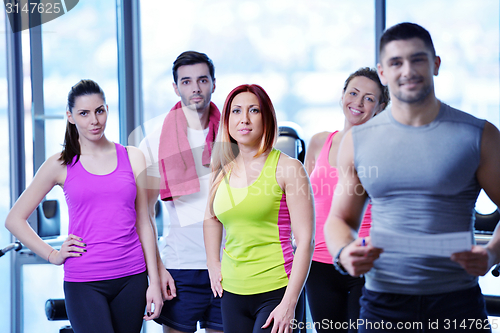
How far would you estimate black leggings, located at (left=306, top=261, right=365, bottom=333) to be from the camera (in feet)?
5.43

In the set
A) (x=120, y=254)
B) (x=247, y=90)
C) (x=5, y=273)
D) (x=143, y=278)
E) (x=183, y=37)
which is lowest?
(x=5, y=273)

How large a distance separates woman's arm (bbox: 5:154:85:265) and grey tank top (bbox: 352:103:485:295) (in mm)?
1110

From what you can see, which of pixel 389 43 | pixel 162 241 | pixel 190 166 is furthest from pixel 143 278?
pixel 389 43

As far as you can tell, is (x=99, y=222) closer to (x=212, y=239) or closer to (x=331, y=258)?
(x=212, y=239)

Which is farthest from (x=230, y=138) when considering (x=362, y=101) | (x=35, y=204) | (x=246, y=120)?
(x=35, y=204)

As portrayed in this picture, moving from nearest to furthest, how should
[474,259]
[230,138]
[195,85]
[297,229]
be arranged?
[474,259] → [297,229] → [230,138] → [195,85]

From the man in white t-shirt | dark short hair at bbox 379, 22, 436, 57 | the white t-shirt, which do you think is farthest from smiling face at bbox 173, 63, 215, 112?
dark short hair at bbox 379, 22, 436, 57

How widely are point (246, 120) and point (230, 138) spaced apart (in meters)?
0.12

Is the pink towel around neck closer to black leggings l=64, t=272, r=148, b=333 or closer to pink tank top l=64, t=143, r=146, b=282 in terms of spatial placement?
pink tank top l=64, t=143, r=146, b=282

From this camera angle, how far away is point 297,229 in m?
1.42

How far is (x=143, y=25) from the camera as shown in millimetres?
3238

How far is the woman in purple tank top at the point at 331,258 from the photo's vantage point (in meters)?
1.65

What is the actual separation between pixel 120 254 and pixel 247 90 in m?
0.75

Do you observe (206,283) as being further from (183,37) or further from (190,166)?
(183,37)
